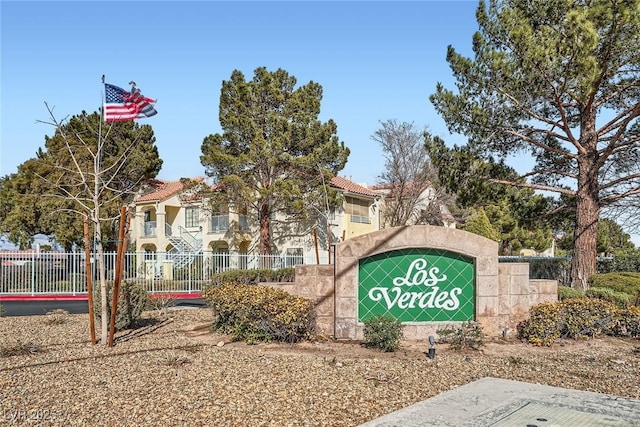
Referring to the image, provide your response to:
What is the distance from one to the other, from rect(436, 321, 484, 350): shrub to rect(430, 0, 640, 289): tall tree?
27.4 feet

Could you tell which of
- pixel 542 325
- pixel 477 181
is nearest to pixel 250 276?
pixel 477 181

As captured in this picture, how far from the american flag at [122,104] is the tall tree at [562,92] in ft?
33.6

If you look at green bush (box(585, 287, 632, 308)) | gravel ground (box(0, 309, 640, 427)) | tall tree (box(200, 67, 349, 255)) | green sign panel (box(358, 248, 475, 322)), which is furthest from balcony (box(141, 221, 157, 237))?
green sign panel (box(358, 248, 475, 322))

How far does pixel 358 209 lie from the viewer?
4153 cm

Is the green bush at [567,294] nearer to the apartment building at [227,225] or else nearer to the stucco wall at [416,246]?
the stucco wall at [416,246]

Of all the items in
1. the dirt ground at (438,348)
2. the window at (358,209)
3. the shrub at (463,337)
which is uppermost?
the window at (358,209)

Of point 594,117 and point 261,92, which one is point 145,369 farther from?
point 261,92

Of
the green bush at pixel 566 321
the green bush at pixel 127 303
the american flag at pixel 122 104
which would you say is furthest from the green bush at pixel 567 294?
the american flag at pixel 122 104

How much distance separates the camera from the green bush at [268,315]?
10.5 m

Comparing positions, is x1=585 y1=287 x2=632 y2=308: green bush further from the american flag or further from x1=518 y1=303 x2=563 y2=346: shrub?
the american flag

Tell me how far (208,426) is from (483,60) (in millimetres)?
15180

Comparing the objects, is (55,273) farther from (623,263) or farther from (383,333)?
(623,263)

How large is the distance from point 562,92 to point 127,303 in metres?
13.0

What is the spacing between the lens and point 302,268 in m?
11.3
